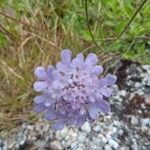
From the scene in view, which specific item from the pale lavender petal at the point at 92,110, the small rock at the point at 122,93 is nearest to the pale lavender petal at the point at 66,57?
→ the pale lavender petal at the point at 92,110

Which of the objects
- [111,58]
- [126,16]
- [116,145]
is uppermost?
[126,16]

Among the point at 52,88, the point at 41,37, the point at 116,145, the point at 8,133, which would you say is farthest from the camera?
the point at 41,37

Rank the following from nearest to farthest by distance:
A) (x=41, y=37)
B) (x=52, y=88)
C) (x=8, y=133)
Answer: (x=52, y=88), (x=8, y=133), (x=41, y=37)

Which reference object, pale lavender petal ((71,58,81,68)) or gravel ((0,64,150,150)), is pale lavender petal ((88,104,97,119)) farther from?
gravel ((0,64,150,150))

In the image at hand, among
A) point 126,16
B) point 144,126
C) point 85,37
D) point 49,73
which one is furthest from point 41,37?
point 49,73

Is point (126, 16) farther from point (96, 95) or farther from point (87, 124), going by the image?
point (96, 95)

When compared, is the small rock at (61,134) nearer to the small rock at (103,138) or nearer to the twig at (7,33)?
the small rock at (103,138)

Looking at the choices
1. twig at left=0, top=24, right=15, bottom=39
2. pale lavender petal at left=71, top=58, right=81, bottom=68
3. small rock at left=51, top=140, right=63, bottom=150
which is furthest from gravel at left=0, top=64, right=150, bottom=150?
pale lavender petal at left=71, top=58, right=81, bottom=68
